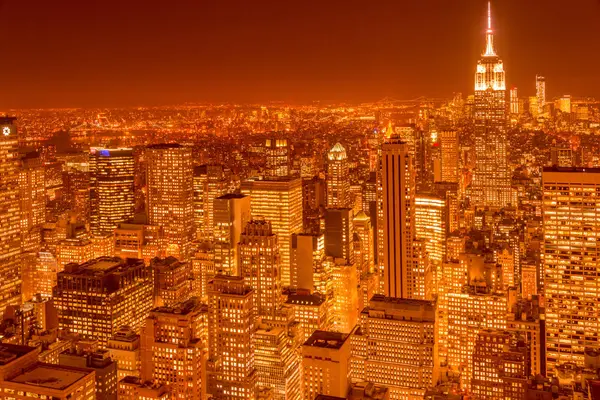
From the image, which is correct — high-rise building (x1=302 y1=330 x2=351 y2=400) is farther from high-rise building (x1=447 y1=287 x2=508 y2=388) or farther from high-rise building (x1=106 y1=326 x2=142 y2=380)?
high-rise building (x1=447 y1=287 x2=508 y2=388)

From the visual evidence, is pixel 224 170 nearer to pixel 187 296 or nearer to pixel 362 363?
pixel 187 296

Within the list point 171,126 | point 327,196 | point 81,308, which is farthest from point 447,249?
point 81,308

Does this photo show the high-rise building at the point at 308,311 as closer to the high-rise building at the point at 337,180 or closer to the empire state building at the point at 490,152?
the high-rise building at the point at 337,180

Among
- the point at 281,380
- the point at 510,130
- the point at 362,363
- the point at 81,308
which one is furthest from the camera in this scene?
the point at 510,130

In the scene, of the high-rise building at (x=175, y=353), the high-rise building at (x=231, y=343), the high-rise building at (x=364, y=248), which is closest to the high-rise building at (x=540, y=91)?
the high-rise building at (x=364, y=248)

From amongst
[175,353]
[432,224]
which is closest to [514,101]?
[432,224]

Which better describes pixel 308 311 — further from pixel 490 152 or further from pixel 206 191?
pixel 490 152
